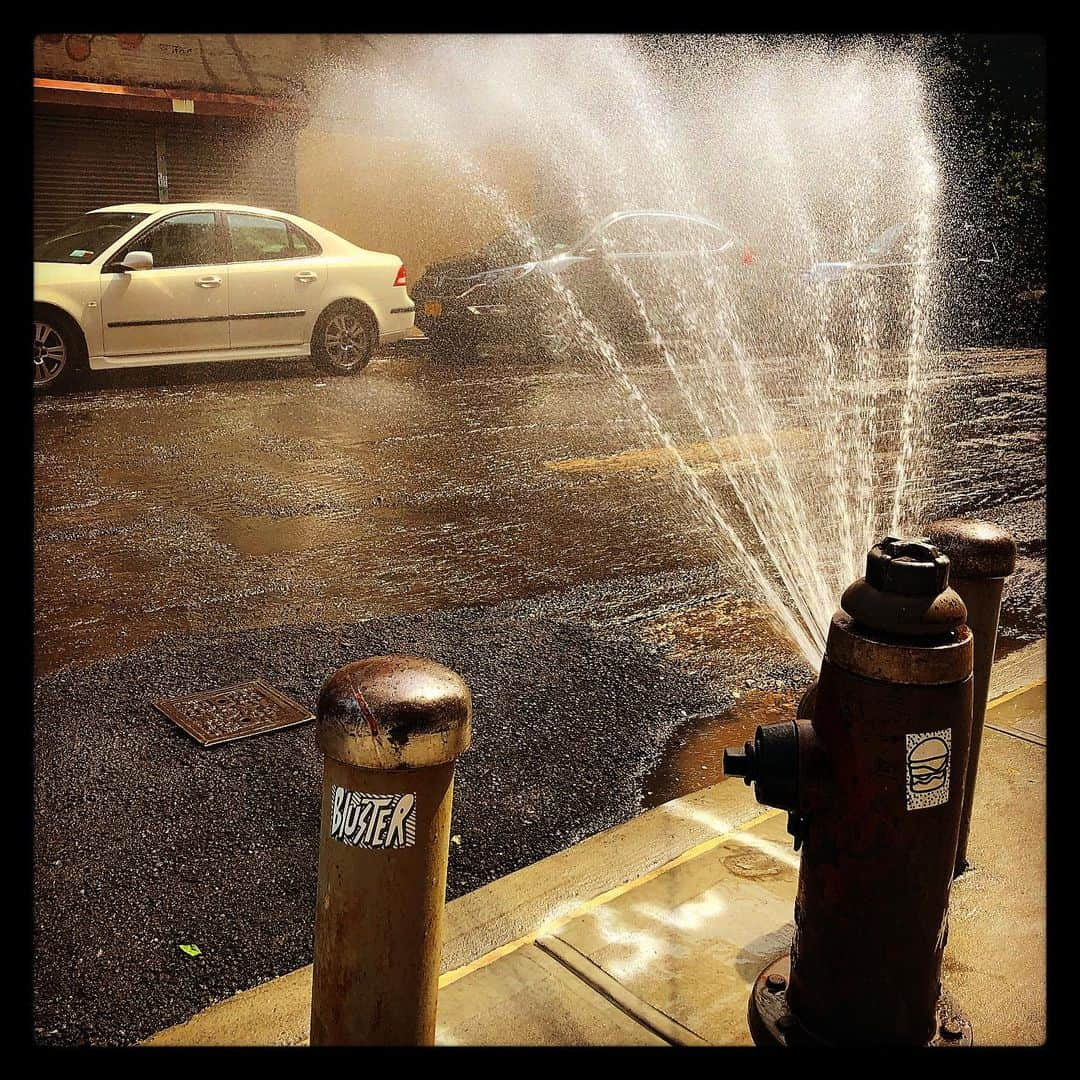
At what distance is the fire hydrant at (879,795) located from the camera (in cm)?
212

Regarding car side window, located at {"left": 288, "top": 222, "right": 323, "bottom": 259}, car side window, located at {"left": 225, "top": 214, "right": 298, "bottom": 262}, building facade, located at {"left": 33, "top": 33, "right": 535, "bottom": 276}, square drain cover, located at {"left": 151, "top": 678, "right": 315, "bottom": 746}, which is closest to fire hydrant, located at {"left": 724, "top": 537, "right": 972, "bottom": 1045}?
square drain cover, located at {"left": 151, "top": 678, "right": 315, "bottom": 746}

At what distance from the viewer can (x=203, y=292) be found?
10.8m

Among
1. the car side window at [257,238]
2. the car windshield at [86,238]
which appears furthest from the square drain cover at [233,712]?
the car side window at [257,238]

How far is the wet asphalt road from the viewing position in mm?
3037

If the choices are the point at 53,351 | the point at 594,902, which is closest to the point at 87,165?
the point at 53,351

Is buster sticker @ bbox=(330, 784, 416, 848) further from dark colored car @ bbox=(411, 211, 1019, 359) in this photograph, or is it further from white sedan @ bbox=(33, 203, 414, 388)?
dark colored car @ bbox=(411, 211, 1019, 359)

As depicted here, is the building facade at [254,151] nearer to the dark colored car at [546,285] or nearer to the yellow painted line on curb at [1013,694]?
the dark colored car at [546,285]

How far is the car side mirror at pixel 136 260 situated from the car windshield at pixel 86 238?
32 centimetres

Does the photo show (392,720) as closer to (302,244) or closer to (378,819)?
(378,819)

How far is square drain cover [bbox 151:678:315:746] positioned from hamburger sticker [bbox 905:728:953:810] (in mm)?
2436

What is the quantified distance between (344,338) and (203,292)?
5.30 ft
